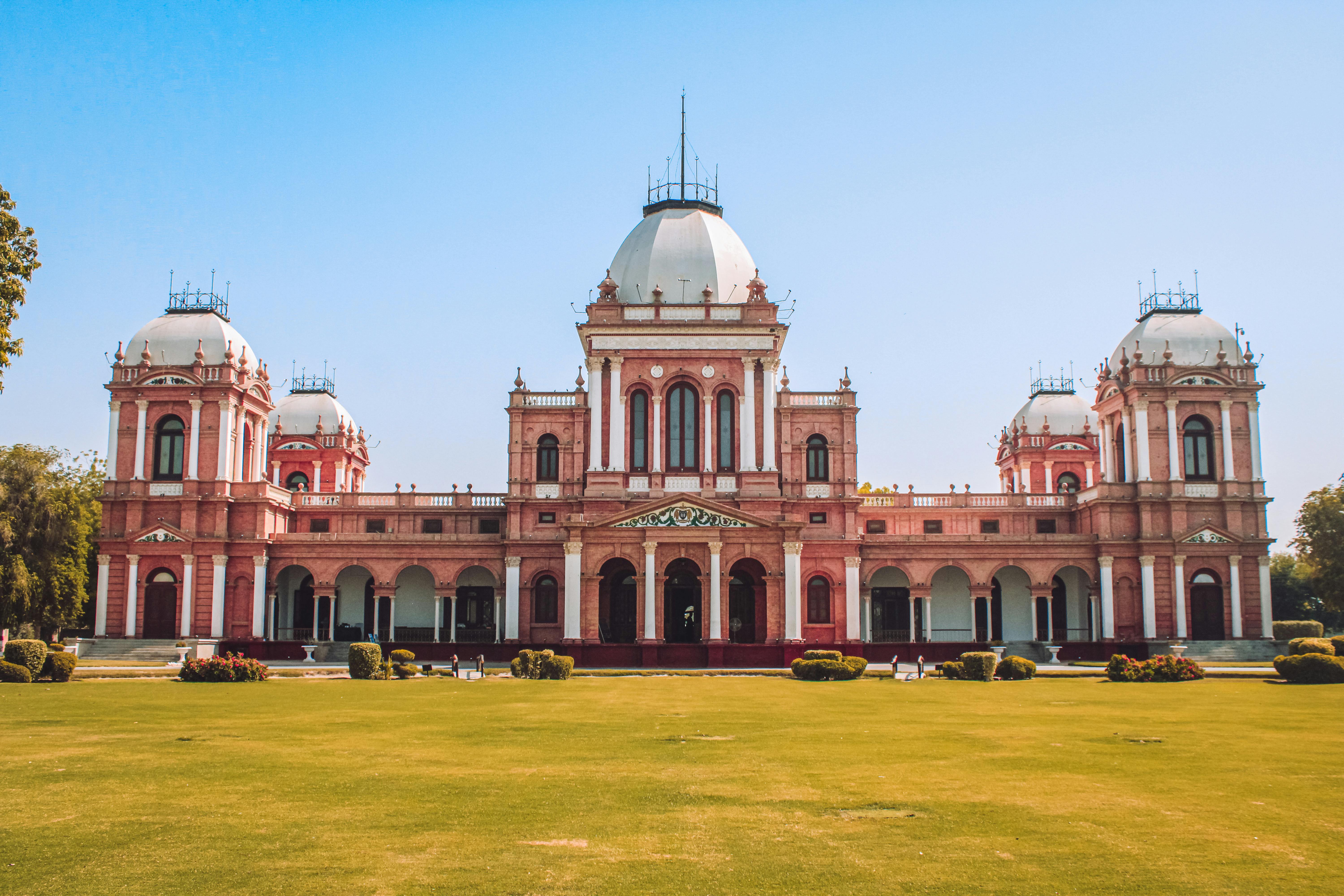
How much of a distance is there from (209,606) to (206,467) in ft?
21.5

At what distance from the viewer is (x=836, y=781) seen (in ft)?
52.1

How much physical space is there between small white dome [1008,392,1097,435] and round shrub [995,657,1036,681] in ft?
126

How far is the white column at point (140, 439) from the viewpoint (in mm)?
53469

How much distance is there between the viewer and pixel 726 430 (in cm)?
5397

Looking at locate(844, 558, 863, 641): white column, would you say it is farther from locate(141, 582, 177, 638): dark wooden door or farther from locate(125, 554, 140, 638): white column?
locate(125, 554, 140, 638): white column

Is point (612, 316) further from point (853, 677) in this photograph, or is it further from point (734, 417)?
point (853, 677)

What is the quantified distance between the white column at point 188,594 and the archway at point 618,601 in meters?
19.0

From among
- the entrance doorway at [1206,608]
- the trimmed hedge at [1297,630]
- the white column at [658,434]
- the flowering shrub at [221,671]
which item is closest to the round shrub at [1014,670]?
the entrance doorway at [1206,608]

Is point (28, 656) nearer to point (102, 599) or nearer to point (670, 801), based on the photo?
point (102, 599)

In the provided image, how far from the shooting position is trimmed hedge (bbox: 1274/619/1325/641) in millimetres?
76438

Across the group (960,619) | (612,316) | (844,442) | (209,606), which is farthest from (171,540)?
(960,619)

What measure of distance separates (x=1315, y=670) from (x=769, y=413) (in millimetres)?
25684

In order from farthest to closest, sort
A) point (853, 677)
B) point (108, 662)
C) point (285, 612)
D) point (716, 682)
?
1. point (285, 612)
2. point (108, 662)
3. point (853, 677)
4. point (716, 682)

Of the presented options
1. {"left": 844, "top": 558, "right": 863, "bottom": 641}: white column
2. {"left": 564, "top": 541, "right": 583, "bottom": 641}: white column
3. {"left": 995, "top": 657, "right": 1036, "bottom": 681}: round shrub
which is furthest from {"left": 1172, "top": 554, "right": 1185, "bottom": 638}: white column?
{"left": 564, "top": 541, "right": 583, "bottom": 641}: white column
